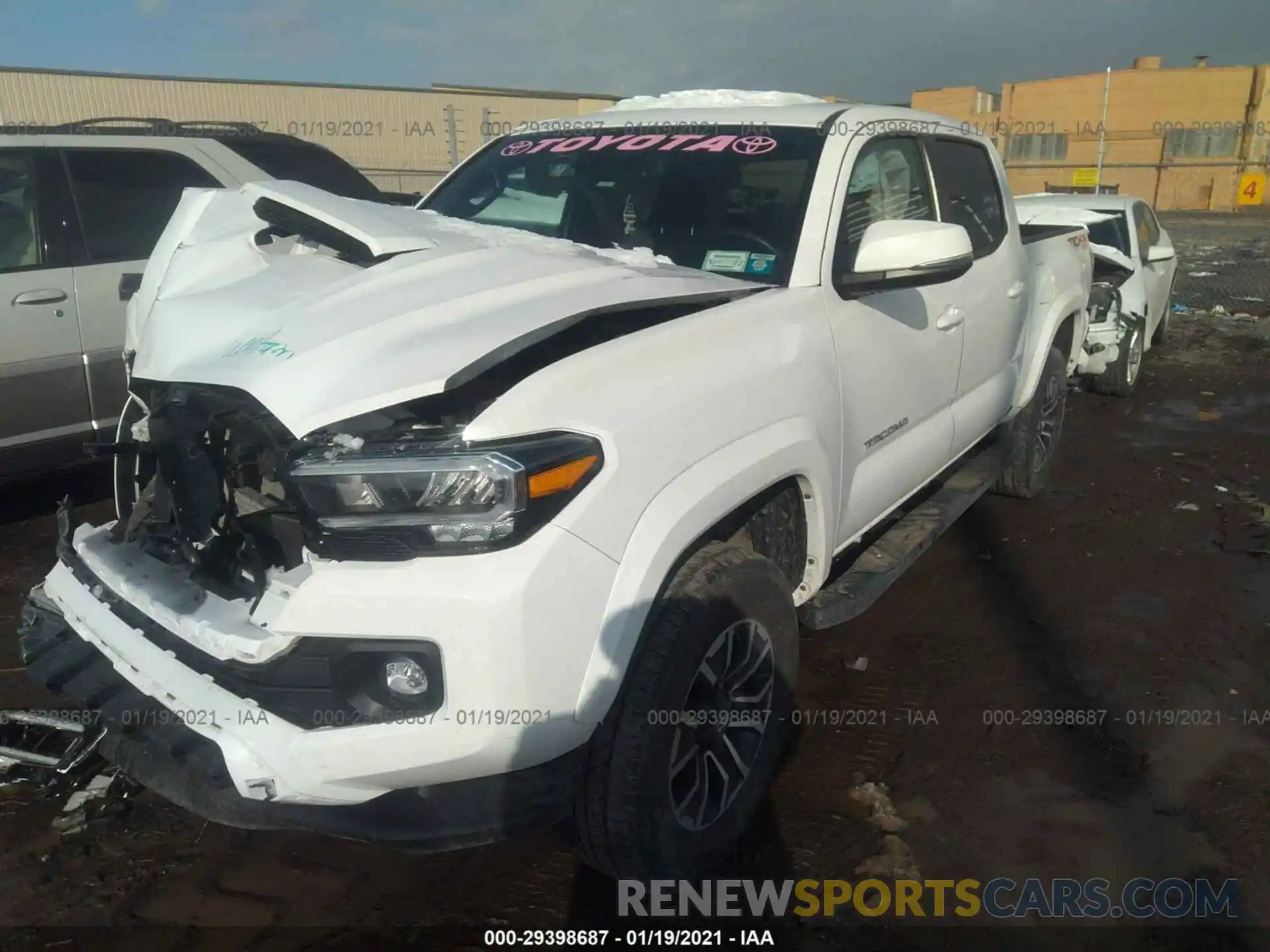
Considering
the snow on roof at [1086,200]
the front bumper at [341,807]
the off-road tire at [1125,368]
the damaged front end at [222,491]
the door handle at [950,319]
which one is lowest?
the off-road tire at [1125,368]

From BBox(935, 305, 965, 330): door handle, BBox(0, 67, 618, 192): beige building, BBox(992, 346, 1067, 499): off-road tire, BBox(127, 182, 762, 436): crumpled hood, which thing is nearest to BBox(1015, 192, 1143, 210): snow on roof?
BBox(992, 346, 1067, 499): off-road tire

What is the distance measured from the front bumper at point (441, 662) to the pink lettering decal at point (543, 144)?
2286 mm

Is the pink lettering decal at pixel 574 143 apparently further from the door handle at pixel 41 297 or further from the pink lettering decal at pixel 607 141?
the door handle at pixel 41 297

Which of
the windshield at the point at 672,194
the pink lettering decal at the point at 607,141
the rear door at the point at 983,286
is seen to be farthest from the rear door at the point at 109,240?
the rear door at the point at 983,286

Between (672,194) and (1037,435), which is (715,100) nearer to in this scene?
(672,194)

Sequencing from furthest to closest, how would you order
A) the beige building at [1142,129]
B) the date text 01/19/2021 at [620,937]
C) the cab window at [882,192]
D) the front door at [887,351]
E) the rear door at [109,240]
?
the beige building at [1142,129]
the rear door at [109,240]
the cab window at [882,192]
the front door at [887,351]
the date text 01/19/2021 at [620,937]

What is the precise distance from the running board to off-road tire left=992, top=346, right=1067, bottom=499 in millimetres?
253

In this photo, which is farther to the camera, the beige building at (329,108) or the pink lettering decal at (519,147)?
the beige building at (329,108)

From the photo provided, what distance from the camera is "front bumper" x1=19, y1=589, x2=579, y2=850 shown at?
1.87 meters

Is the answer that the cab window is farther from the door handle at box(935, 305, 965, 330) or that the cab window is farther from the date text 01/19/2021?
the date text 01/19/2021

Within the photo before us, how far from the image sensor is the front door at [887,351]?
2.84 metres

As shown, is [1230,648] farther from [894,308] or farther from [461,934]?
[461,934]

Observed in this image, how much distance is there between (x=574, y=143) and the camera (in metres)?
3.56

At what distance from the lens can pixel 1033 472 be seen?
5.20 m
